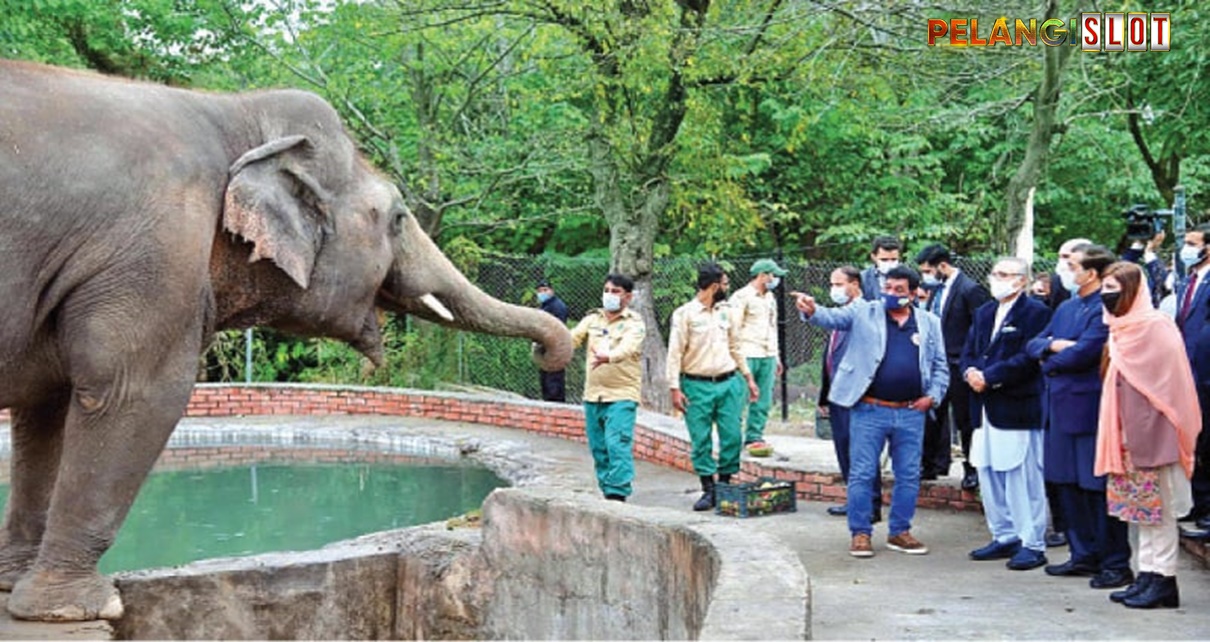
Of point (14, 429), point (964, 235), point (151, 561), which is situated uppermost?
point (964, 235)

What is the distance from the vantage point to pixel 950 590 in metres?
7.55

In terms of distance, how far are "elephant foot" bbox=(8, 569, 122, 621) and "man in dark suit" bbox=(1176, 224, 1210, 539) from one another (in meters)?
5.43

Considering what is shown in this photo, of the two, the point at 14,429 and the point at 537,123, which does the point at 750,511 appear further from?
the point at 537,123

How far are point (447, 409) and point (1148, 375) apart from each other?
486 inches

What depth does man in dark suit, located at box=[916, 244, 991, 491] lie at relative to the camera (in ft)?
32.7

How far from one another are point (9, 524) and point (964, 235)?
1633cm

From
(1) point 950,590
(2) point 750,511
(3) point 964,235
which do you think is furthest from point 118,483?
(3) point 964,235

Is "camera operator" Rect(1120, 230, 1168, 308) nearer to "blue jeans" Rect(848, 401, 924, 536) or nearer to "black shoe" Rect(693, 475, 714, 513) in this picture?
"blue jeans" Rect(848, 401, 924, 536)

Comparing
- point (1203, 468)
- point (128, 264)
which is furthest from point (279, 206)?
point (1203, 468)

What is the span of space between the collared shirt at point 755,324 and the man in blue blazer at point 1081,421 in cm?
490

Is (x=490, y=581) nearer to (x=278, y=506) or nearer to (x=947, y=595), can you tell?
(x=947, y=595)

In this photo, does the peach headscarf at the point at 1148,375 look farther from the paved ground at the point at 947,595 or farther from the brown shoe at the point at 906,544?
the brown shoe at the point at 906,544

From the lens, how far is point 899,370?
Answer: 8336 mm

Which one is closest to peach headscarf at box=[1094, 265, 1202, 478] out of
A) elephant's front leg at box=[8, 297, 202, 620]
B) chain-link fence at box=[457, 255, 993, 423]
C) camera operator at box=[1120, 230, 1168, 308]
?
camera operator at box=[1120, 230, 1168, 308]
